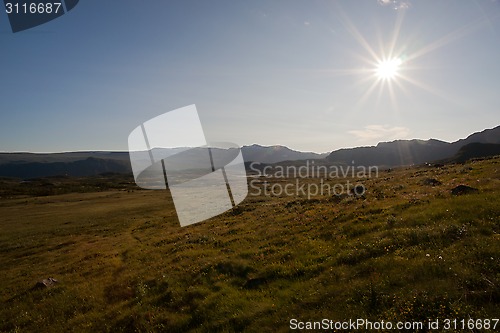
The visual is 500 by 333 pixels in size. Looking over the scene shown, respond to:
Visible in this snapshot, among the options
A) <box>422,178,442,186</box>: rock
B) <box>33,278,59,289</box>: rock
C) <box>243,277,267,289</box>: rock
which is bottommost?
<box>33,278,59,289</box>: rock

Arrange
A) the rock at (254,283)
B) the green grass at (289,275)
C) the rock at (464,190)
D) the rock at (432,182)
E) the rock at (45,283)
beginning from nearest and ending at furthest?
the green grass at (289,275) → the rock at (254,283) → the rock at (464,190) → the rock at (45,283) → the rock at (432,182)

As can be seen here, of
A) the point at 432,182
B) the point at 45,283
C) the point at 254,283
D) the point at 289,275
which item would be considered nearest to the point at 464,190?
the point at 432,182

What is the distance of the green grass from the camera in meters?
10.1

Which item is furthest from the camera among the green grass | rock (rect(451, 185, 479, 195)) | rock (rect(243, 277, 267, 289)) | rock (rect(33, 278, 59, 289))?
rock (rect(33, 278, 59, 289))

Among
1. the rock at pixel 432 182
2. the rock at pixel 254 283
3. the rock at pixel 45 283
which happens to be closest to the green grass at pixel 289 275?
the rock at pixel 254 283

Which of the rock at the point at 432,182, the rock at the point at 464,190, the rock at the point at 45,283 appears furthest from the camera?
the rock at the point at 432,182

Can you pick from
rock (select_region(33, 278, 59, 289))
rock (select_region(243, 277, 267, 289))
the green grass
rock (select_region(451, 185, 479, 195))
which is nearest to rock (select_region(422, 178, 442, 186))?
the green grass

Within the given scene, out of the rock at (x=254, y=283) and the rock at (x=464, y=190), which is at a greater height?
the rock at (x=464, y=190)

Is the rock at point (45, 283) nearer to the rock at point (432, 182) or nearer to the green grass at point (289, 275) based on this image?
the green grass at point (289, 275)

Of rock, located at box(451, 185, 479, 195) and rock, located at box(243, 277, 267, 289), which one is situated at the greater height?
rock, located at box(451, 185, 479, 195)

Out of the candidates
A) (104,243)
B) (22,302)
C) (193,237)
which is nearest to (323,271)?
(193,237)

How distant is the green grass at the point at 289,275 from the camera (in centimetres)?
1008

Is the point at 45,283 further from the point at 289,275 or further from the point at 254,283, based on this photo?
the point at 289,275

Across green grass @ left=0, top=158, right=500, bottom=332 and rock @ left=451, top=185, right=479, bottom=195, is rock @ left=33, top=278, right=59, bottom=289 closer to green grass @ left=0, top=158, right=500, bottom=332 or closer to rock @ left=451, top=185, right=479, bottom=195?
green grass @ left=0, top=158, right=500, bottom=332
